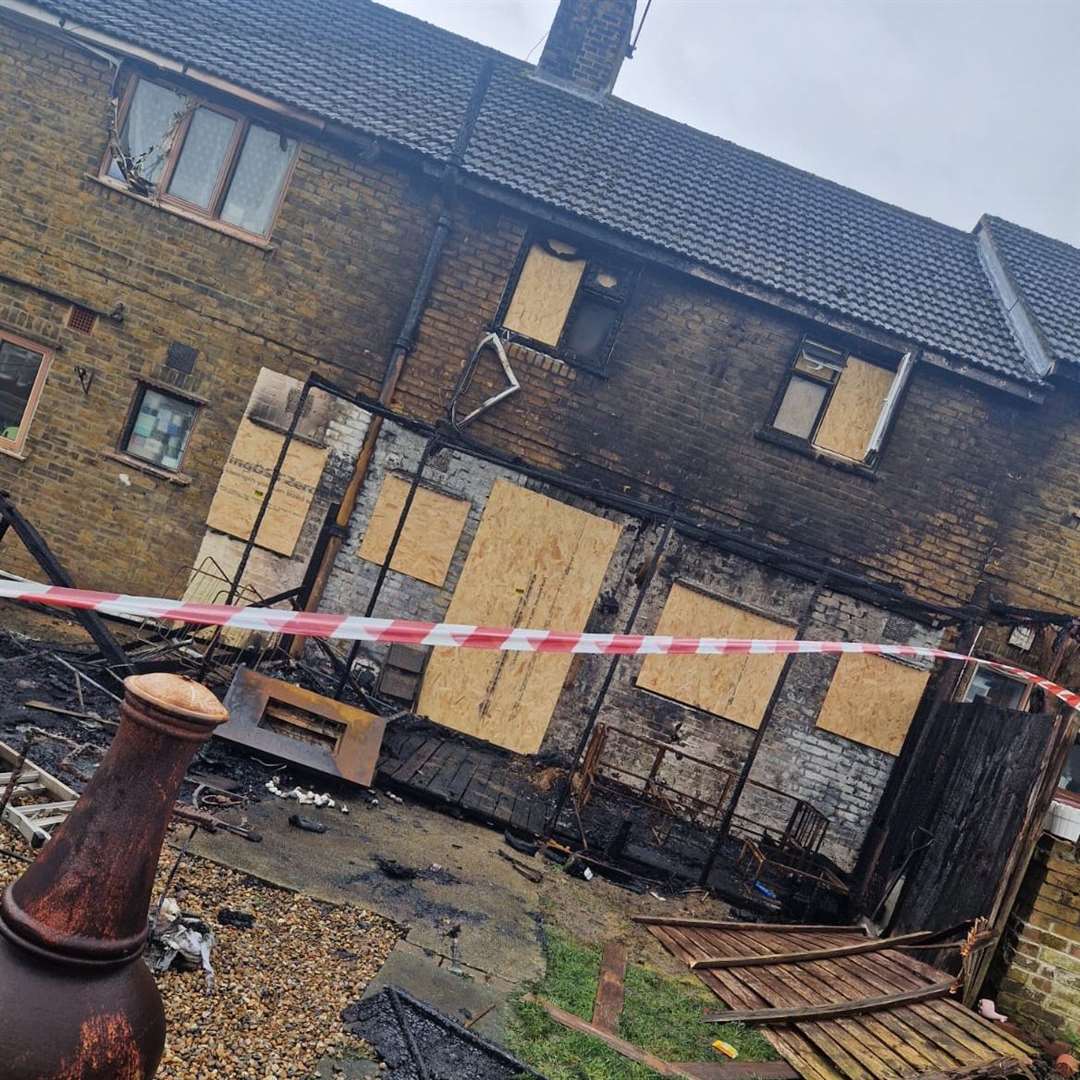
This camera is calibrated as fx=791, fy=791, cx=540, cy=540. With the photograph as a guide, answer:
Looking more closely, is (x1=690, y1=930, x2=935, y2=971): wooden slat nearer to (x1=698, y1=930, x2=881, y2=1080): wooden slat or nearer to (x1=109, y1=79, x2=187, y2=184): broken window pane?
(x1=698, y1=930, x2=881, y2=1080): wooden slat

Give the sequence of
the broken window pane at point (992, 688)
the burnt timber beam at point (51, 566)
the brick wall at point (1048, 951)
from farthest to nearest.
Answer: the broken window pane at point (992, 688) → the burnt timber beam at point (51, 566) → the brick wall at point (1048, 951)

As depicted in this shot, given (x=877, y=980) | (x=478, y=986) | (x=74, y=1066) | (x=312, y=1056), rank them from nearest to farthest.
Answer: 1. (x=74, y=1066)
2. (x=312, y=1056)
3. (x=478, y=986)
4. (x=877, y=980)

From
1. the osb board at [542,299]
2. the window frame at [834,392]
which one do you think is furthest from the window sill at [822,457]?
the osb board at [542,299]

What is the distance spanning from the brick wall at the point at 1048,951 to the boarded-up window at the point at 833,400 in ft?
19.1

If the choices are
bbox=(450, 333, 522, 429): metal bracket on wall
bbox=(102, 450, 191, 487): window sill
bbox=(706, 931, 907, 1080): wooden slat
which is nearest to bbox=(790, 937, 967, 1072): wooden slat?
bbox=(706, 931, 907, 1080): wooden slat

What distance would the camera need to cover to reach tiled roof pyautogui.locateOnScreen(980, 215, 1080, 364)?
10.6 metres

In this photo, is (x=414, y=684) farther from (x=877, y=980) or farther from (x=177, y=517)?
(x=877, y=980)

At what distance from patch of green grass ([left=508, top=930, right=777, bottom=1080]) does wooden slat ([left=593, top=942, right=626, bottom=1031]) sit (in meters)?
0.04

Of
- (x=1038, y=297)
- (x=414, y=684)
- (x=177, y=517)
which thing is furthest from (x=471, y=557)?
(x=1038, y=297)

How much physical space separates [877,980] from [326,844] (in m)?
4.06

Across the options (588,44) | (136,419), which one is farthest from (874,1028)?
(588,44)

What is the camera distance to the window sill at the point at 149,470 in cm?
998

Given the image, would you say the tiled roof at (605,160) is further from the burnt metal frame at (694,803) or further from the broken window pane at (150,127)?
the burnt metal frame at (694,803)

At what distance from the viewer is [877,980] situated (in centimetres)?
556
